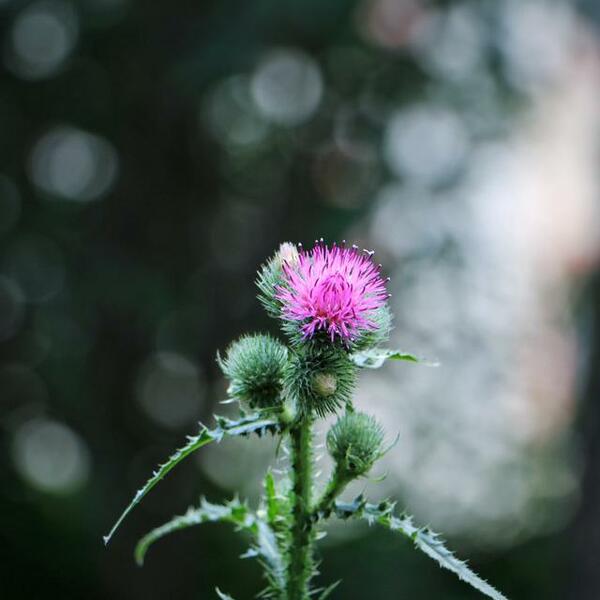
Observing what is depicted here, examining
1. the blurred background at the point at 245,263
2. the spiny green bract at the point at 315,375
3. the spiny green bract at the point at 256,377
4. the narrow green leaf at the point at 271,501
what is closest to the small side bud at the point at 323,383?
the spiny green bract at the point at 315,375

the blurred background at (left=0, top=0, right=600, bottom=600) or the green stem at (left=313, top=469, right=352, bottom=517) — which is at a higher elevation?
the blurred background at (left=0, top=0, right=600, bottom=600)

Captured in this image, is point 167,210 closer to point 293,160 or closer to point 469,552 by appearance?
point 293,160

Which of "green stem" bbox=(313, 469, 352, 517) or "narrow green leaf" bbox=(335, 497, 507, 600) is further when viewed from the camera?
"green stem" bbox=(313, 469, 352, 517)

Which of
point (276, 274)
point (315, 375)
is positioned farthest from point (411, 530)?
point (276, 274)

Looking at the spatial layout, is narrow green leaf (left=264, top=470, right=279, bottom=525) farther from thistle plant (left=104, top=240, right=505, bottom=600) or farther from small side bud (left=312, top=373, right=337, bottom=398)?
small side bud (left=312, top=373, right=337, bottom=398)

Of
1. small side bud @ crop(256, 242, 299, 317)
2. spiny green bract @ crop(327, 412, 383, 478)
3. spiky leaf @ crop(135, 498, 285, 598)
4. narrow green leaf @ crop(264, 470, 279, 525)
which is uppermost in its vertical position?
small side bud @ crop(256, 242, 299, 317)

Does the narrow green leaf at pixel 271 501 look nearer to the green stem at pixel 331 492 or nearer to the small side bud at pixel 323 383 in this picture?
the green stem at pixel 331 492

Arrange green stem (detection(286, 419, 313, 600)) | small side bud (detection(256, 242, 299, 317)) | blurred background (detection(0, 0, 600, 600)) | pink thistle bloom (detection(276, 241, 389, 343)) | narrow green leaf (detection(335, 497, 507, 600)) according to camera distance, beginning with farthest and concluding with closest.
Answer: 1. blurred background (detection(0, 0, 600, 600))
2. small side bud (detection(256, 242, 299, 317))
3. pink thistle bloom (detection(276, 241, 389, 343))
4. green stem (detection(286, 419, 313, 600))
5. narrow green leaf (detection(335, 497, 507, 600))

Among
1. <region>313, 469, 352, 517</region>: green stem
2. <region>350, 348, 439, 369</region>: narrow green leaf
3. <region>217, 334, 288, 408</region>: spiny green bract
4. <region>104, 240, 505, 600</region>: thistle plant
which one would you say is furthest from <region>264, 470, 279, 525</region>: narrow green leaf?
<region>350, 348, 439, 369</region>: narrow green leaf
